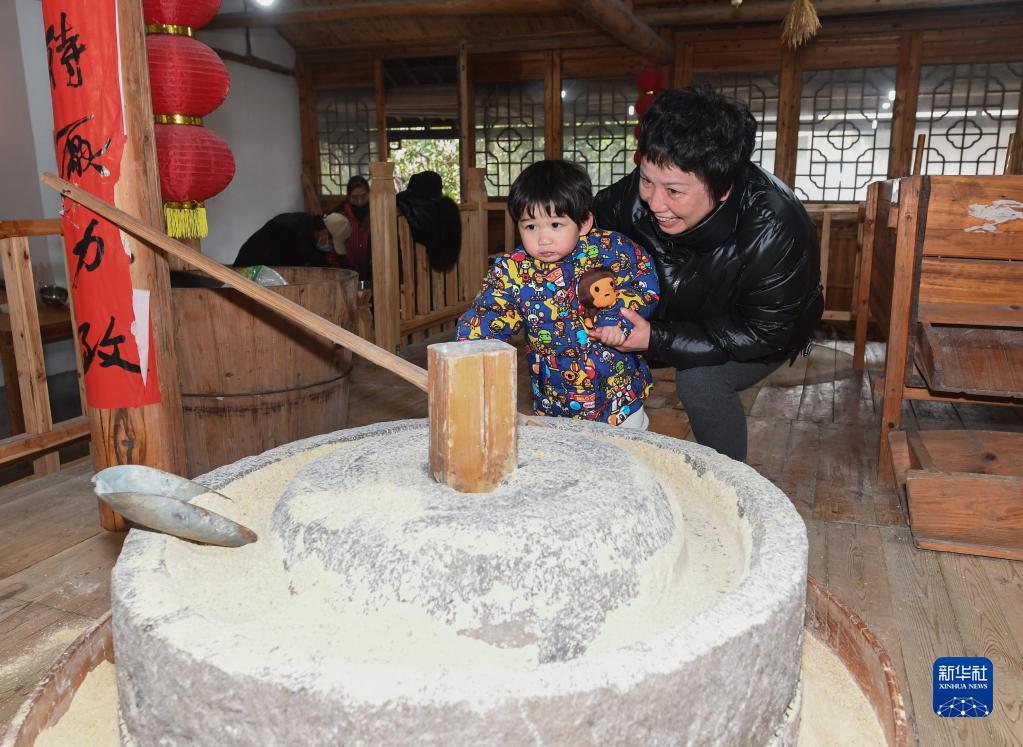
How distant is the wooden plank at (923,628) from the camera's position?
183 centimetres

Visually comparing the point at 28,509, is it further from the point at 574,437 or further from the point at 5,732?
the point at 574,437

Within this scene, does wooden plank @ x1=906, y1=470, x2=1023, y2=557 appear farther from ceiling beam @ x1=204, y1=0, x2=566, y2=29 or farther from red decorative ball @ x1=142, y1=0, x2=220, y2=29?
ceiling beam @ x1=204, y1=0, x2=566, y2=29

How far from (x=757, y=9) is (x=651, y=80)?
4.02 ft

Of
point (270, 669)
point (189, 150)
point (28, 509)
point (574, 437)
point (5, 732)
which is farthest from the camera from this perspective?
point (189, 150)

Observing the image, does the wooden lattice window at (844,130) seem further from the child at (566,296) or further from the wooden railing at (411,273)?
the child at (566,296)

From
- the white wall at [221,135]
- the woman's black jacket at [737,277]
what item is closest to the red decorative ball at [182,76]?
the woman's black jacket at [737,277]

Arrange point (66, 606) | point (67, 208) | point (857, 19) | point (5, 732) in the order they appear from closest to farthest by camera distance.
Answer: point (5, 732), point (66, 606), point (67, 208), point (857, 19)

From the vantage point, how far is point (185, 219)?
135 inches

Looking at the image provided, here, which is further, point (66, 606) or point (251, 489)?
point (66, 606)

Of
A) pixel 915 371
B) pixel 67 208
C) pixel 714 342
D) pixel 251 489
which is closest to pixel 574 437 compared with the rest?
pixel 251 489

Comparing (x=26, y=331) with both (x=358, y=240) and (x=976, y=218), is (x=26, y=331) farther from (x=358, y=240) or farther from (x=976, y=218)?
(x=358, y=240)

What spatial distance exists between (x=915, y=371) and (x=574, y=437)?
2.24 metres

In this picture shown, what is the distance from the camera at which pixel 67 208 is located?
99.4 inches

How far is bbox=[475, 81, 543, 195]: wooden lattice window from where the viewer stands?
962 cm
